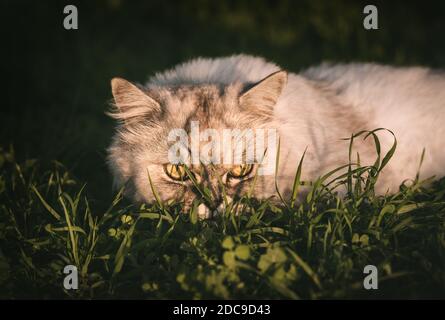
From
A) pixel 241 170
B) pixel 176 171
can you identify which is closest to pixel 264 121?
pixel 241 170

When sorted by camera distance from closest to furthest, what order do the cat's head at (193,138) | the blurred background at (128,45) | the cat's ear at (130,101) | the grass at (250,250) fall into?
the grass at (250,250) → the cat's head at (193,138) → the cat's ear at (130,101) → the blurred background at (128,45)

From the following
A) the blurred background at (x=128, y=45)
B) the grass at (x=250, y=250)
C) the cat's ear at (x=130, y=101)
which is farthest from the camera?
the blurred background at (x=128, y=45)

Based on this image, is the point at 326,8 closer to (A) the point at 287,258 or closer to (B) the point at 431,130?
(B) the point at 431,130

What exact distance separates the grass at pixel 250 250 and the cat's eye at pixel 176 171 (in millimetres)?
153

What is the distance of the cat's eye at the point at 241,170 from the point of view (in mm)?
2602

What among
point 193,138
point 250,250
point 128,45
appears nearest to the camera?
point 250,250

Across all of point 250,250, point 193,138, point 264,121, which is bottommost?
point 250,250

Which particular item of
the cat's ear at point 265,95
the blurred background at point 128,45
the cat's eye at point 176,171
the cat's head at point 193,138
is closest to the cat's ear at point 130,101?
the cat's head at point 193,138

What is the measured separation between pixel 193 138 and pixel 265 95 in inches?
17.9

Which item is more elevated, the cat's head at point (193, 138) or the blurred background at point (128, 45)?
the blurred background at point (128, 45)

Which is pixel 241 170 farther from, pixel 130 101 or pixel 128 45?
pixel 128 45

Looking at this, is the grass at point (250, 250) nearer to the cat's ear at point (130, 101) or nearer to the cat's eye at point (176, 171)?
the cat's eye at point (176, 171)

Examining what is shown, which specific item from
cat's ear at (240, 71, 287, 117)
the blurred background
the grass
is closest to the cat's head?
cat's ear at (240, 71, 287, 117)

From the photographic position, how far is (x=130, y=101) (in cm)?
281
